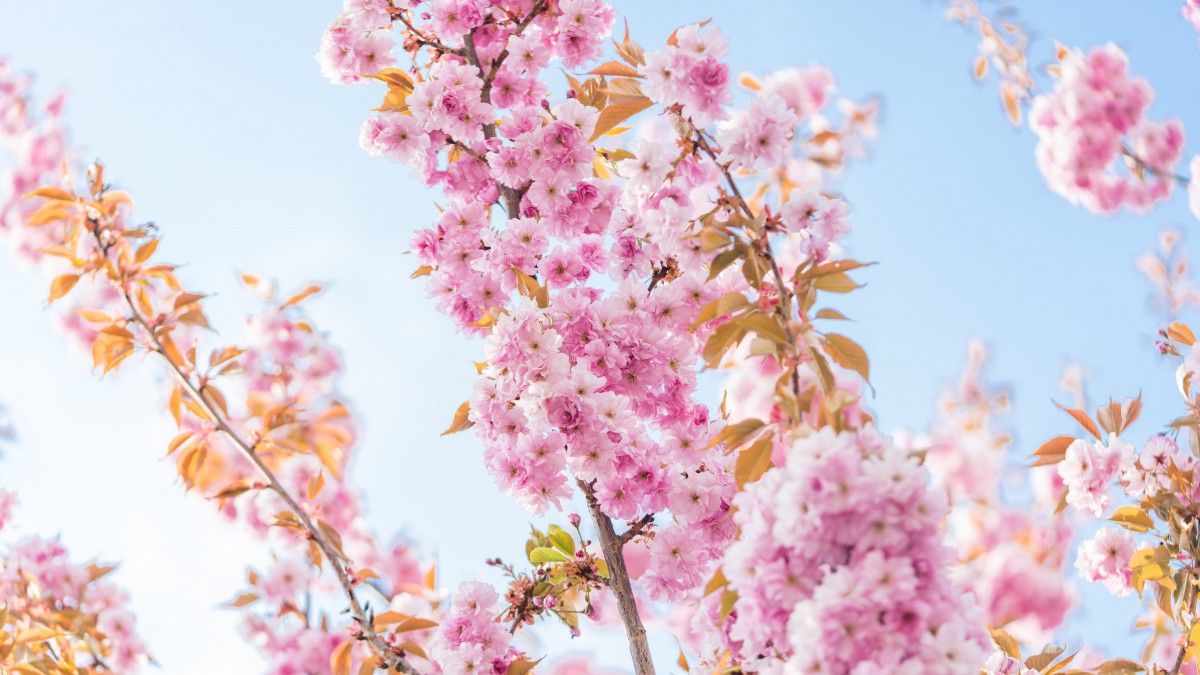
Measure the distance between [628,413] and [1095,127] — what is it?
2.86 m

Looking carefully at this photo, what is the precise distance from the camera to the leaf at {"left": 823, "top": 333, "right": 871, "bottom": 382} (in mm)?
1197

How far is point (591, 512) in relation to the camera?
1.56 m

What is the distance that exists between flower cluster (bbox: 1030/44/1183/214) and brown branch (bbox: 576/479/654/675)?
8.39ft

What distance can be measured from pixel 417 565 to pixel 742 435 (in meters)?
3.12

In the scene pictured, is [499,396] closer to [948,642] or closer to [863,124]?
[948,642]

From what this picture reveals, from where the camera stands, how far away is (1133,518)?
1562 mm

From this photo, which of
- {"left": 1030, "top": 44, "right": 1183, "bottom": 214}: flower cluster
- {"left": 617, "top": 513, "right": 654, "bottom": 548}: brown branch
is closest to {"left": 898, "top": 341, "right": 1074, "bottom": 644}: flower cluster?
{"left": 1030, "top": 44, "right": 1183, "bottom": 214}: flower cluster

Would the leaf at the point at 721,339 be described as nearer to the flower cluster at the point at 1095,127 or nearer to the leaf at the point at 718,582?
the leaf at the point at 718,582

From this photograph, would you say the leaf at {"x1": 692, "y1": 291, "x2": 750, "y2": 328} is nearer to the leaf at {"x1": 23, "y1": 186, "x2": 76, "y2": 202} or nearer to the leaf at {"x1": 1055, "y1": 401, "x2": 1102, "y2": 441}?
the leaf at {"x1": 1055, "y1": 401, "x2": 1102, "y2": 441}

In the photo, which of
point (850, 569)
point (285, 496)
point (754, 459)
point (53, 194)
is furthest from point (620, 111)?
point (53, 194)

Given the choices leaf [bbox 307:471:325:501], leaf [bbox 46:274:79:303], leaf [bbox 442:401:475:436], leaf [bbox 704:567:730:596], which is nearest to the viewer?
leaf [bbox 704:567:730:596]

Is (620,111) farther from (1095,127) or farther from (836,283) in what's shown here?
(1095,127)

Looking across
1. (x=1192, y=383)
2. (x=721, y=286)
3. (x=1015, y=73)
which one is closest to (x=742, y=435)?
(x=721, y=286)

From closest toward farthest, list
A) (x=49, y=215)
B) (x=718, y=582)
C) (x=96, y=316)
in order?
(x=718, y=582), (x=96, y=316), (x=49, y=215)
